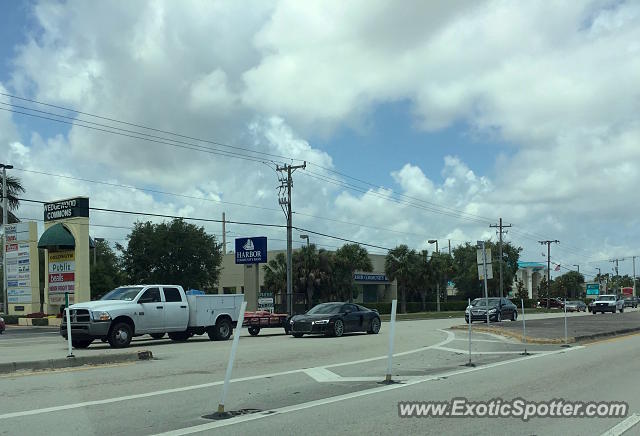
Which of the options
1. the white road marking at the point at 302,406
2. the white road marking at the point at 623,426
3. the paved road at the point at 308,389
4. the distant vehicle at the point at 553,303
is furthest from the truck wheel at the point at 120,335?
the distant vehicle at the point at 553,303

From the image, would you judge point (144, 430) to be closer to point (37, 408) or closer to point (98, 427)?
point (98, 427)

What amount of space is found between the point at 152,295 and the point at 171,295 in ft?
2.61

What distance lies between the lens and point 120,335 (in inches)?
761

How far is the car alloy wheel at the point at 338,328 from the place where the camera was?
23.7m

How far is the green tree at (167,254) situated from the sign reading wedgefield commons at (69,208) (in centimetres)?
1205

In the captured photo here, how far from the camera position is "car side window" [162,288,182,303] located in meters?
21.3

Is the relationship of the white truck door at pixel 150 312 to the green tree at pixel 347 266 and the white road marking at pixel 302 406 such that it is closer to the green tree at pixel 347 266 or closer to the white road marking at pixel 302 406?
the white road marking at pixel 302 406

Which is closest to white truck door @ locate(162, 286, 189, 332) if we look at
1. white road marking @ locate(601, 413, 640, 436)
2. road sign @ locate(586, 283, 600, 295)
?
white road marking @ locate(601, 413, 640, 436)

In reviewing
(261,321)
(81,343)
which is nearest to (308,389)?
(81,343)

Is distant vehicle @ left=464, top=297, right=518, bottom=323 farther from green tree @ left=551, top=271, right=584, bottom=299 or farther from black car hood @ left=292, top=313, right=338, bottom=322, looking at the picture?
green tree @ left=551, top=271, right=584, bottom=299

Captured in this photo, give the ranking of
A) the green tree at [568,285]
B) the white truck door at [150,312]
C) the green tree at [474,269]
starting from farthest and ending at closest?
the green tree at [568,285], the green tree at [474,269], the white truck door at [150,312]

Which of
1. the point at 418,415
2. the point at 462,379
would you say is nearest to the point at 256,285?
the point at 462,379

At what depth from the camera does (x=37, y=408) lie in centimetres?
934

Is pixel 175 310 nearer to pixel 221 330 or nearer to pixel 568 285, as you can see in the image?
pixel 221 330
